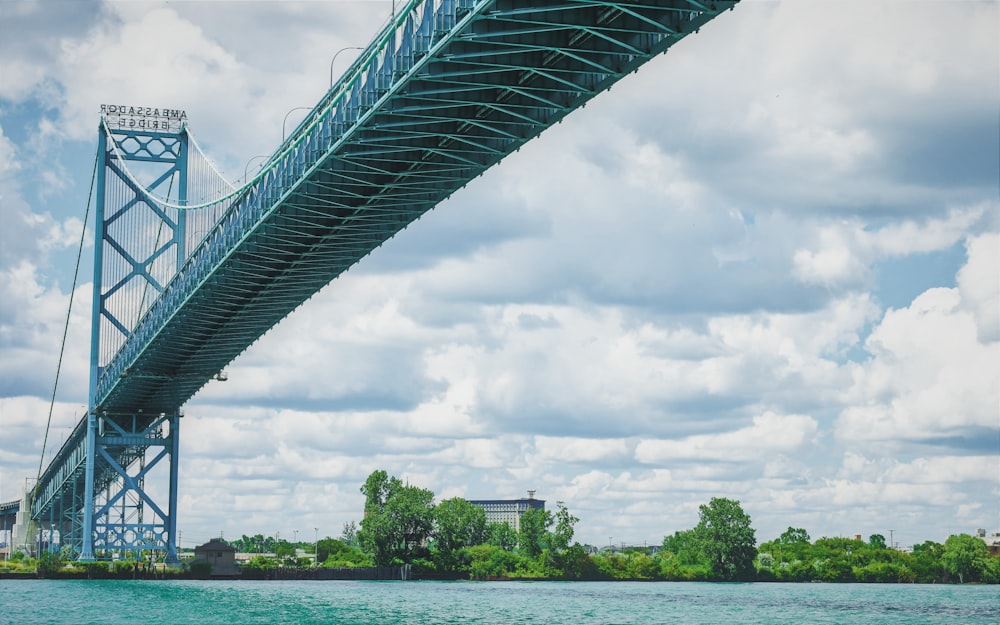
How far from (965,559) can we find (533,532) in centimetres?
4680

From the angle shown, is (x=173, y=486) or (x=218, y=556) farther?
(x=218, y=556)

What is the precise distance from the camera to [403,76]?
3416 cm

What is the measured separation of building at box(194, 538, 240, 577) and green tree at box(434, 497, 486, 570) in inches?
829

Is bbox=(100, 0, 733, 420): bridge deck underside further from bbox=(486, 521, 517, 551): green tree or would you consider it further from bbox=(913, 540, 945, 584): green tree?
bbox=(913, 540, 945, 584): green tree

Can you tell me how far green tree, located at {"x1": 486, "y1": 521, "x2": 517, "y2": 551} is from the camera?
133500 millimetres

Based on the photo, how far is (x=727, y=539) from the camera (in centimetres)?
12812

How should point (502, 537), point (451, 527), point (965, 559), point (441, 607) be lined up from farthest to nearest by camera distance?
Result: point (502, 537) → point (965, 559) → point (451, 527) → point (441, 607)

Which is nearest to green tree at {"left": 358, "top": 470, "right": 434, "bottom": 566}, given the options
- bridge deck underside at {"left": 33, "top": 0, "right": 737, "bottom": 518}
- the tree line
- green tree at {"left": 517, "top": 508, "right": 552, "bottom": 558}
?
the tree line

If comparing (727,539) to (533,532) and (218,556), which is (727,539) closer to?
(533,532)

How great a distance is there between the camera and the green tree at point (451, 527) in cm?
12094

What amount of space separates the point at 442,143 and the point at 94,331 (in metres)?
54.8

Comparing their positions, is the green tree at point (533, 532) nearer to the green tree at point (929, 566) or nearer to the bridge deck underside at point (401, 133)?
the green tree at point (929, 566)

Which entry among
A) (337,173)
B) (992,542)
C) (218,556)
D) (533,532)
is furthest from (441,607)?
(992,542)

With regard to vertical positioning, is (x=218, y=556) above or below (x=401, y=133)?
below
